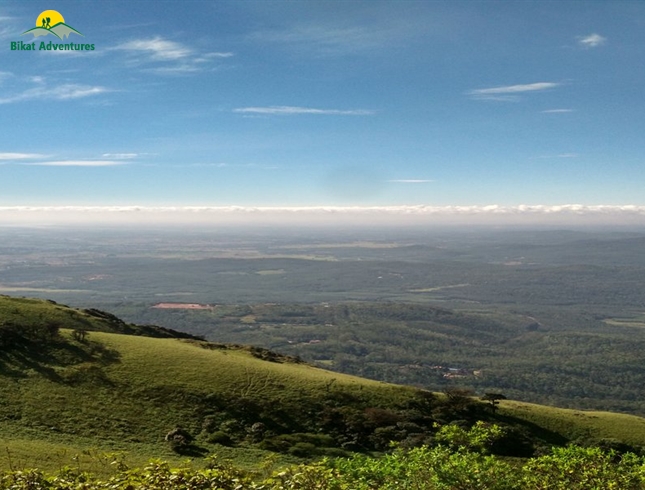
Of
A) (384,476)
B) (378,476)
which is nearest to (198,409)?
(378,476)

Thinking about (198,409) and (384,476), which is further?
(198,409)

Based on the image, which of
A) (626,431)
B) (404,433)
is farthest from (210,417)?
(626,431)

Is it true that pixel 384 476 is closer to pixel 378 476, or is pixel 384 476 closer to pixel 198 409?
pixel 378 476

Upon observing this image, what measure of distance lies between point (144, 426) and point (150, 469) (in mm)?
32684

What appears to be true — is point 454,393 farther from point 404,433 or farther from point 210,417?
point 210,417

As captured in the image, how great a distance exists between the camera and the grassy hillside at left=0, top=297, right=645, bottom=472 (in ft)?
129

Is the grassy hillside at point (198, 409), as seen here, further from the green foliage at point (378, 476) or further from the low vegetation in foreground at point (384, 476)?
the low vegetation in foreground at point (384, 476)

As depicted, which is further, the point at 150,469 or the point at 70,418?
the point at 70,418

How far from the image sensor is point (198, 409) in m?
46.8

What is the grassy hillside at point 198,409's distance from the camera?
129 feet

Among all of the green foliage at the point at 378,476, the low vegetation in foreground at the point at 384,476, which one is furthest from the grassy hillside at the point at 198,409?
the low vegetation in foreground at the point at 384,476

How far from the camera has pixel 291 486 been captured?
14.2m

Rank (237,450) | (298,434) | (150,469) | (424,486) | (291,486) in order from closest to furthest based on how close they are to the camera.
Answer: (150,469) < (291,486) < (424,486) < (237,450) < (298,434)

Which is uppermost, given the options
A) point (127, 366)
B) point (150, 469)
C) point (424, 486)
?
point (150, 469)
